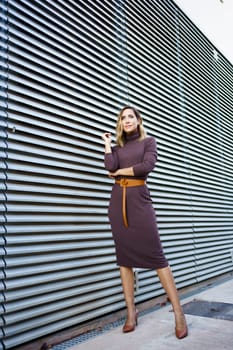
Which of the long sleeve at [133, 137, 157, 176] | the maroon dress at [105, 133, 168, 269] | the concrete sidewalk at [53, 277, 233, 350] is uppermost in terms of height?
the long sleeve at [133, 137, 157, 176]

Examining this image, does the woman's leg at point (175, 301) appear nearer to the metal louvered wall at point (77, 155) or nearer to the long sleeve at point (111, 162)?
the metal louvered wall at point (77, 155)

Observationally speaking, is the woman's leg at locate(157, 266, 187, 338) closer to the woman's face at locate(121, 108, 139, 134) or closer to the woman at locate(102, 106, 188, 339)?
the woman at locate(102, 106, 188, 339)

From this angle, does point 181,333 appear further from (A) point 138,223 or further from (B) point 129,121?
(B) point 129,121

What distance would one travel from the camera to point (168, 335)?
151cm

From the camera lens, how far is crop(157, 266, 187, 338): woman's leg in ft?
4.87

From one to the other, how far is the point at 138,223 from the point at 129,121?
60 cm

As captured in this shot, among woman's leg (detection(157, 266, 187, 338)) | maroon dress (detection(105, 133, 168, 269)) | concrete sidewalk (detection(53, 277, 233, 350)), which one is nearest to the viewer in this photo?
concrete sidewalk (detection(53, 277, 233, 350))

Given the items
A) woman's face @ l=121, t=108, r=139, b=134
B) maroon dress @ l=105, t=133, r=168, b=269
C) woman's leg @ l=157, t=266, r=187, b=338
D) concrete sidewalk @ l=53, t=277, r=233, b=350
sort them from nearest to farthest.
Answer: concrete sidewalk @ l=53, t=277, r=233, b=350, woman's leg @ l=157, t=266, r=187, b=338, maroon dress @ l=105, t=133, r=168, b=269, woman's face @ l=121, t=108, r=139, b=134

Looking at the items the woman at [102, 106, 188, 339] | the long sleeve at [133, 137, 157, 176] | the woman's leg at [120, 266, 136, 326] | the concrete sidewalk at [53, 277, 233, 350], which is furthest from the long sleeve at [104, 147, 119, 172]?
the concrete sidewalk at [53, 277, 233, 350]

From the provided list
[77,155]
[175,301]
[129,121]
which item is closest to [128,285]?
[175,301]

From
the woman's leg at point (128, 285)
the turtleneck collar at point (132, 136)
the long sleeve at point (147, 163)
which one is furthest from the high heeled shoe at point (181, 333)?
the turtleneck collar at point (132, 136)

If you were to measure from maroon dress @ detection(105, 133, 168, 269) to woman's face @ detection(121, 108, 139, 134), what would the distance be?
162mm

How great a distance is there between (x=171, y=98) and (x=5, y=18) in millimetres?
1778

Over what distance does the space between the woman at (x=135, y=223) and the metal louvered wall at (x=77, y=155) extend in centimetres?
23
